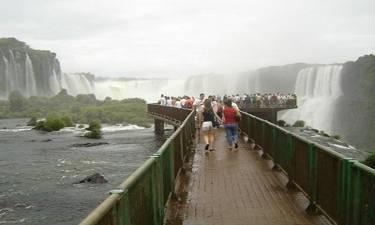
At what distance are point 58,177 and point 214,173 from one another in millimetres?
15245

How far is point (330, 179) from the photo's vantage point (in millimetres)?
7473

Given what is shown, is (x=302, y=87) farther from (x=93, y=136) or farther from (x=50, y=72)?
(x=50, y=72)

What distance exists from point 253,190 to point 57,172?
62.5 ft

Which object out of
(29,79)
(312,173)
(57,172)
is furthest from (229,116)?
(29,79)

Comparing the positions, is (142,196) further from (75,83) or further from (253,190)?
(75,83)

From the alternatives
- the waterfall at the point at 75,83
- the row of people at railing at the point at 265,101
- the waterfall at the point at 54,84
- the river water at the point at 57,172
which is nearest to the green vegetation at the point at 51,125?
the river water at the point at 57,172

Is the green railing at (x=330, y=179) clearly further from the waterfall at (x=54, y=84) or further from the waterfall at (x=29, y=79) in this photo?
the waterfall at (x=54, y=84)

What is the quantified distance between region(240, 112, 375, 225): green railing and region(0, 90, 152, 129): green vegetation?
47.9 m

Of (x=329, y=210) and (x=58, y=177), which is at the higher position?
(x=329, y=210)

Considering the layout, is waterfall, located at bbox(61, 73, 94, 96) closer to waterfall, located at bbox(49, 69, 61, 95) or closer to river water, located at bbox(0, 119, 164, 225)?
waterfall, located at bbox(49, 69, 61, 95)

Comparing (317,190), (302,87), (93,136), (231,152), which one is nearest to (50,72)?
→ (302,87)

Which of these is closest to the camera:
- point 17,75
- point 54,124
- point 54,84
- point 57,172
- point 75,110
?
point 57,172

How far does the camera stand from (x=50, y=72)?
397ft

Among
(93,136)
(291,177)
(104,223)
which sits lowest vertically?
(93,136)
